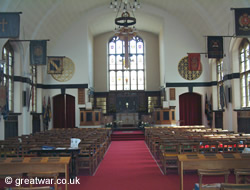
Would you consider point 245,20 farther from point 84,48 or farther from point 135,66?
point 135,66

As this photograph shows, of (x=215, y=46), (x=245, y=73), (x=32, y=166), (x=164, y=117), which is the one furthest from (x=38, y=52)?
(x=245, y=73)

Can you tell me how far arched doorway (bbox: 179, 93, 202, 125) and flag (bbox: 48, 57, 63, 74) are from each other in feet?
37.2

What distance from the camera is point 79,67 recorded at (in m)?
25.1

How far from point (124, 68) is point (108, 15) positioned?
6091 millimetres

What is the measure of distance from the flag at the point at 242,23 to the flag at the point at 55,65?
12.7 m

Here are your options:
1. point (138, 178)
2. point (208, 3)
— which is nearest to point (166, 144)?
point (138, 178)

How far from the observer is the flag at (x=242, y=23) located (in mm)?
11297

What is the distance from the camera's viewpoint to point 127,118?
27.6m

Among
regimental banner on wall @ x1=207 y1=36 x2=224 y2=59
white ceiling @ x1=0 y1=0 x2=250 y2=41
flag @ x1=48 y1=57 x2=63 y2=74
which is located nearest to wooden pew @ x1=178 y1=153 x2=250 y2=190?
regimental banner on wall @ x1=207 y1=36 x2=224 y2=59

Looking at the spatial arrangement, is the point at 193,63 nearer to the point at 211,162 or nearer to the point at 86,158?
the point at 86,158

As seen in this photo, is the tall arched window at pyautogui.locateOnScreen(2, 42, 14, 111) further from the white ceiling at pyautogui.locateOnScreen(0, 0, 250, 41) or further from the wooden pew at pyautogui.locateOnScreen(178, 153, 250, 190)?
the wooden pew at pyautogui.locateOnScreen(178, 153, 250, 190)

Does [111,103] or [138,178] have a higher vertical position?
[111,103]

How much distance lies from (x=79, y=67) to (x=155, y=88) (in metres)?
8.14

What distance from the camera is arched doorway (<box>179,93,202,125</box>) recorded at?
2641cm
